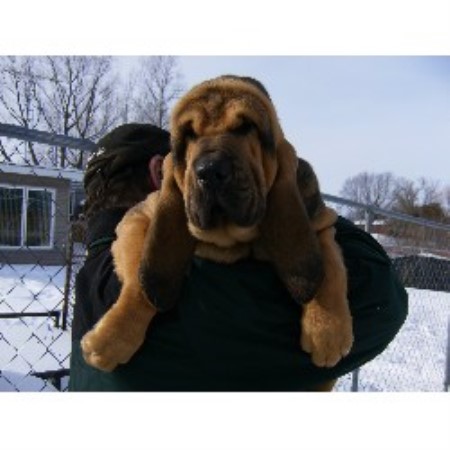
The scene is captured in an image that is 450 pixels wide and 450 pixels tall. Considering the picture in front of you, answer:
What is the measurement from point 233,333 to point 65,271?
377 centimetres

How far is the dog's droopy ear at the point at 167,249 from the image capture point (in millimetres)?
1347

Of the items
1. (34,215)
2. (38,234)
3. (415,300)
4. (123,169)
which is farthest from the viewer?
(415,300)

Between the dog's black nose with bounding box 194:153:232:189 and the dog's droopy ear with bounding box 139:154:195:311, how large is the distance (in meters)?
0.13

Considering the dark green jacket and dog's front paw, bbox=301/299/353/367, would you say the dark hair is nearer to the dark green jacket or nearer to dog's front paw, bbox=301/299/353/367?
the dark green jacket

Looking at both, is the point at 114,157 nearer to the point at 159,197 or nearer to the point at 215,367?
the point at 159,197

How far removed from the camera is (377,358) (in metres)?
5.68

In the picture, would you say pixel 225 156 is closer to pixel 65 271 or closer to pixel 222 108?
pixel 222 108

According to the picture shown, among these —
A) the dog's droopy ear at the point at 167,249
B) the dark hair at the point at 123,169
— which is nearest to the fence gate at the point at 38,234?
the dark hair at the point at 123,169

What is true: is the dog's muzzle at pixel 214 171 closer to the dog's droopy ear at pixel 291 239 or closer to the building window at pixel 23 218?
the dog's droopy ear at pixel 291 239

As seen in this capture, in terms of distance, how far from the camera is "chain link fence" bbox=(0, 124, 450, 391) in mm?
3168

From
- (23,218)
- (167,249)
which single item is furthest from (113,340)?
(23,218)

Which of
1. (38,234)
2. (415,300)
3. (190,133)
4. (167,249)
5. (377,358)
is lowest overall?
(377,358)

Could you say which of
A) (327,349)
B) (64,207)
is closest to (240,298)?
(327,349)

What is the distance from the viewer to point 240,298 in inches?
53.9
